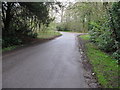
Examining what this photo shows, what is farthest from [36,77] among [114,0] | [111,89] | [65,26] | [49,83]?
[65,26]

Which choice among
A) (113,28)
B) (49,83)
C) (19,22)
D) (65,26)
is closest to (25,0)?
(19,22)

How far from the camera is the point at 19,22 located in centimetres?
1345

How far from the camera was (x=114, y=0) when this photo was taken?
7059mm

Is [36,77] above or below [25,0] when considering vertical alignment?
below

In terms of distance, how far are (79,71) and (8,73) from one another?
3.19 meters

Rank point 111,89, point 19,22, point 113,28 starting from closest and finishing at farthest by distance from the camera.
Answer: point 111,89, point 113,28, point 19,22

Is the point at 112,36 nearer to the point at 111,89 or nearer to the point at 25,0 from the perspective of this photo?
the point at 111,89

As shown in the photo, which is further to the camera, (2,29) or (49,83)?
(2,29)

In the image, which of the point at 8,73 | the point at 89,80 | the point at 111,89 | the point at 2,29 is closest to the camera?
the point at 111,89

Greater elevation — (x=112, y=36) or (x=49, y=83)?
(x=112, y=36)

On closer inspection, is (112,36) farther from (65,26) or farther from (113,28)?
(65,26)

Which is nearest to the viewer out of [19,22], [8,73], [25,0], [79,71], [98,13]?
[8,73]

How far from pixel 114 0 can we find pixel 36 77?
6.81 meters

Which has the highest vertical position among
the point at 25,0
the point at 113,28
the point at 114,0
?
the point at 25,0
